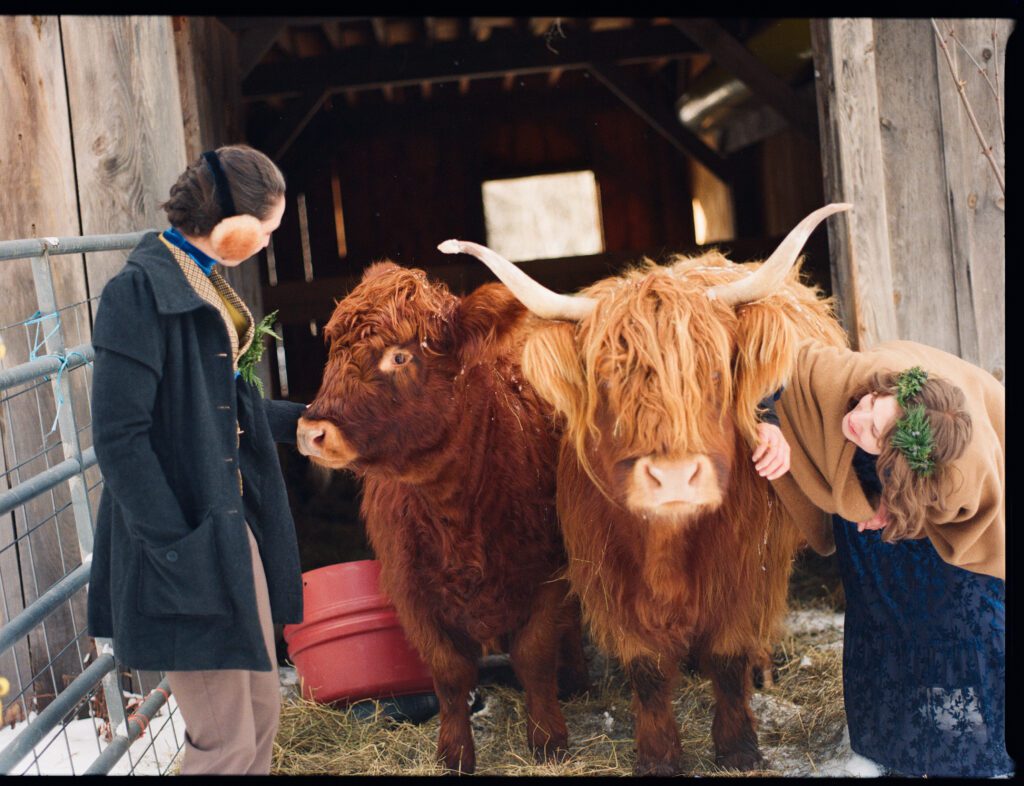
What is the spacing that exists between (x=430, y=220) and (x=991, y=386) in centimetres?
823

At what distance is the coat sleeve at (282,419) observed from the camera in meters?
3.08

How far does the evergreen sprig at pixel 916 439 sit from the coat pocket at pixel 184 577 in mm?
1681

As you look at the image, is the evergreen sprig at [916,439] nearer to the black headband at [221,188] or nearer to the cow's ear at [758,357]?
the cow's ear at [758,357]

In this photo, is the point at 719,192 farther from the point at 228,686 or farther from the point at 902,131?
the point at 228,686

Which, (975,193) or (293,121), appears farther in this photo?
(293,121)

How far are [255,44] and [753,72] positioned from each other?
291cm

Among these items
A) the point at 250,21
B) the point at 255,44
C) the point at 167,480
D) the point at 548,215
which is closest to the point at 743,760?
the point at 167,480

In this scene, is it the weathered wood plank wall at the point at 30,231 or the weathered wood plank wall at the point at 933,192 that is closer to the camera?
the weathered wood plank wall at the point at 30,231

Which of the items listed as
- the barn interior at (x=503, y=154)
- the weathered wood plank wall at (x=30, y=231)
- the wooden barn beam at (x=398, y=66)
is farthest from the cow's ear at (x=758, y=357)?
the wooden barn beam at (x=398, y=66)

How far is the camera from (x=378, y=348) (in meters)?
3.19

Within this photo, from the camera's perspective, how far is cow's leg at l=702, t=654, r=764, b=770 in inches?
129

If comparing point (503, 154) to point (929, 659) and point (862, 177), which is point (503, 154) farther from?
point (929, 659)

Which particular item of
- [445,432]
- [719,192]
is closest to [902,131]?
[445,432]

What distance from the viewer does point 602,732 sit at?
3.80 meters
